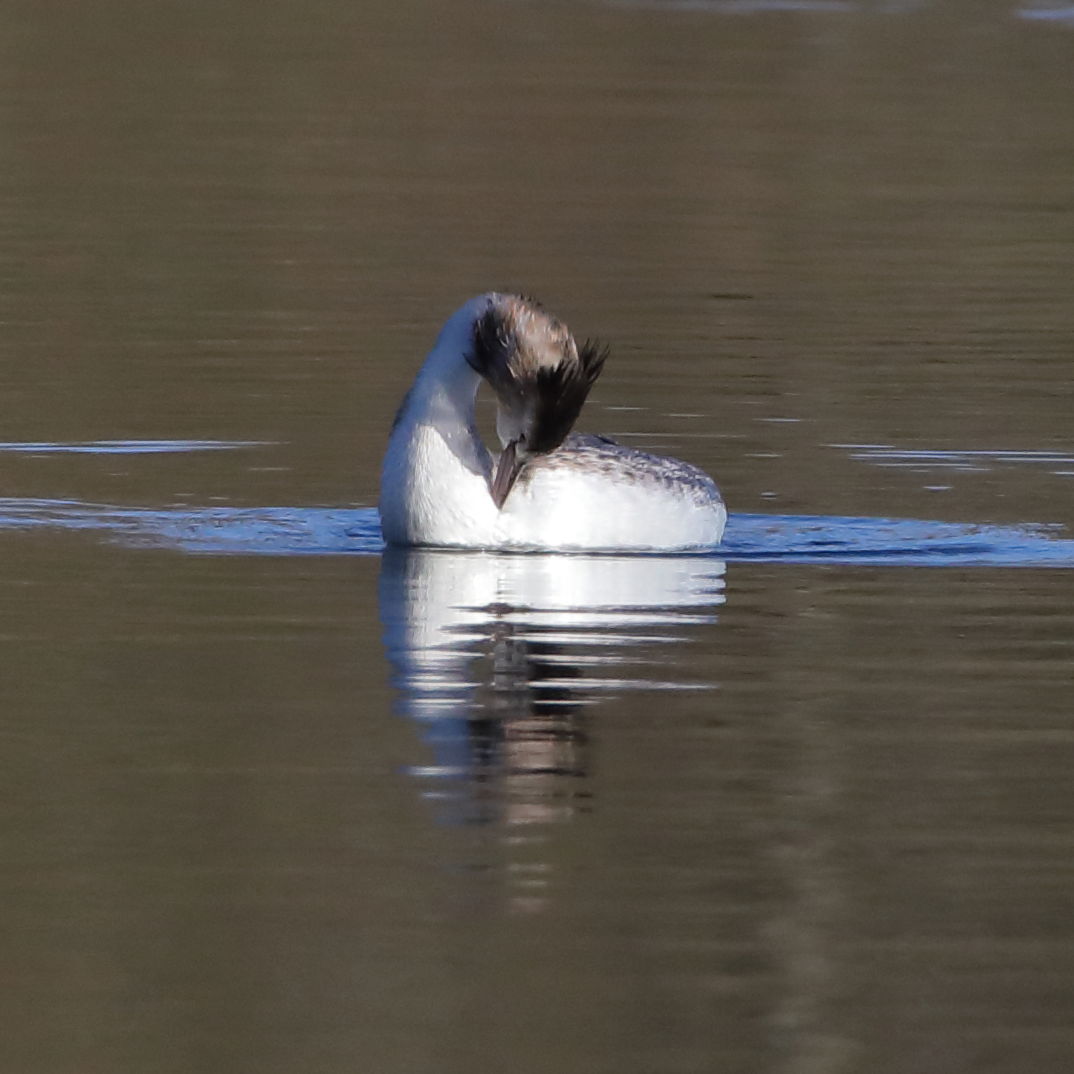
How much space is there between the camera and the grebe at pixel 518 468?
12305mm

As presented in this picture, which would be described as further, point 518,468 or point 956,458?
point 956,458

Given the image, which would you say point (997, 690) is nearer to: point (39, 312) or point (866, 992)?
point (866, 992)

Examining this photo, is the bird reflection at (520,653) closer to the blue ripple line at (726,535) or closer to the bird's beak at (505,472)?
the bird's beak at (505,472)

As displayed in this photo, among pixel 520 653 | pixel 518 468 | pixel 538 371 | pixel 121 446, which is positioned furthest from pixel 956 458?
pixel 520 653

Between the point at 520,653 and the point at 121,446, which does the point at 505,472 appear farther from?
the point at 121,446

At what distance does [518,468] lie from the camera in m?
12.4

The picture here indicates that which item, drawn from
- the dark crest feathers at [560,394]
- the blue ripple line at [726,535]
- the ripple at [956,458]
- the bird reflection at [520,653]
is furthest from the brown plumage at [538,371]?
the ripple at [956,458]

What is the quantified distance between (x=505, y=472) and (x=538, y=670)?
2.12 m

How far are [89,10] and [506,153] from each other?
15.2 m

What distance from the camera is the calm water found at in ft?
23.9

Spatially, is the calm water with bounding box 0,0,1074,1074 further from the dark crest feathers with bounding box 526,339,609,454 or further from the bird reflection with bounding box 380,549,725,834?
the dark crest feathers with bounding box 526,339,609,454

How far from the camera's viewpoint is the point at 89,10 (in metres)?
44.6

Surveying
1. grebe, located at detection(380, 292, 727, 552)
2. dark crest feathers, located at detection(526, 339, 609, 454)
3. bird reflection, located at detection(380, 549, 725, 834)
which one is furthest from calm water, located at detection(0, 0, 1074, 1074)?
dark crest feathers, located at detection(526, 339, 609, 454)

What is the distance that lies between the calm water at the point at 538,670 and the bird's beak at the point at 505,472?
241 millimetres
